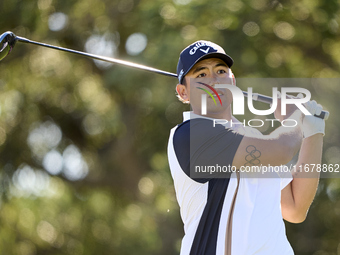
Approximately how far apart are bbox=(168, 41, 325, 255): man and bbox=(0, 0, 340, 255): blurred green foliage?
4906 mm

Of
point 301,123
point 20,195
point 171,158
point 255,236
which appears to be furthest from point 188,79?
point 20,195

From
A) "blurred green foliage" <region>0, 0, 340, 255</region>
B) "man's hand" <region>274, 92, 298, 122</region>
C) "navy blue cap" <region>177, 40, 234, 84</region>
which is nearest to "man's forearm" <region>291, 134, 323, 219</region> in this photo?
"man's hand" <region>274, 92, 298, 122</region>

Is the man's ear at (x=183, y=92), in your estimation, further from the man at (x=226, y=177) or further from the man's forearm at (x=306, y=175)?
the man's forearm at (x=306, y=175)

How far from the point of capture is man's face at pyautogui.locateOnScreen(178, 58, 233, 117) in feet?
8.09

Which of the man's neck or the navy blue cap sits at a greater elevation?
the navy blue cap

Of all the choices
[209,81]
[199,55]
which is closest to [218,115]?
[209,81]

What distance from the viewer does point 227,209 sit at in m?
2.28

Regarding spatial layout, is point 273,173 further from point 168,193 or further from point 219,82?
point 168,193

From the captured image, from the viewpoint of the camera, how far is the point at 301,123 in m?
2.37

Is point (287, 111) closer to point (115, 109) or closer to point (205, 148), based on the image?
point (205, 148)

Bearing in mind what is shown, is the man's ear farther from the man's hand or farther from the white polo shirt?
the man's hand

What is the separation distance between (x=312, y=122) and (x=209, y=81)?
0.45 metres

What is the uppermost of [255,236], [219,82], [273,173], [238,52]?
[238,52]

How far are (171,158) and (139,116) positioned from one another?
6.14m
